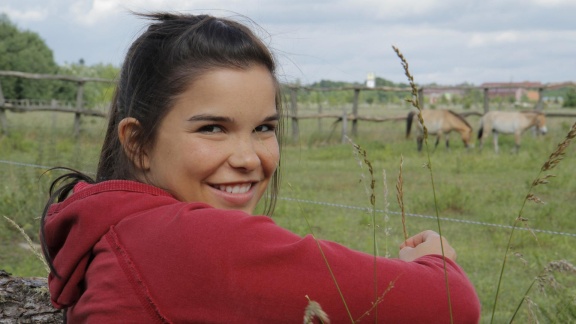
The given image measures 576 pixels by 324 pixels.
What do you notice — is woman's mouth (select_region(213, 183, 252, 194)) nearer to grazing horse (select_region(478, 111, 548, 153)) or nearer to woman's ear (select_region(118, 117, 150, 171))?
woman's ear (select_region(118, 117, 150, 171))

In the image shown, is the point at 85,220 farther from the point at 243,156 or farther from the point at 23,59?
the point at 23,59

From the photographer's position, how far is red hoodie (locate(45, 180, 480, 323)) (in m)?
1.14

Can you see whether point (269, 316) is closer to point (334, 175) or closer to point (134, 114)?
point (134, 114)

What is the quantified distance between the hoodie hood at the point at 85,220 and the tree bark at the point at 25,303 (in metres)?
0.67

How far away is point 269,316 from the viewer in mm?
1145

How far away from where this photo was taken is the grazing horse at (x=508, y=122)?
15836mm

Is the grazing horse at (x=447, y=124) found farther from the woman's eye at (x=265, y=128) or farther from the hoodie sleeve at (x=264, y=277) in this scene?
the hoodie sleeve at (x=264, y=277)

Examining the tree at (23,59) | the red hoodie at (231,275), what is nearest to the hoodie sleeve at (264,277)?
the red hoodie at (231,275)

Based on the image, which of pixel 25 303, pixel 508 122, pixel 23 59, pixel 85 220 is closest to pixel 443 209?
pixel 25 303

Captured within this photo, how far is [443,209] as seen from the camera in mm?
7852

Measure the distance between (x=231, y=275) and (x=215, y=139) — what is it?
Answer: 31 cm

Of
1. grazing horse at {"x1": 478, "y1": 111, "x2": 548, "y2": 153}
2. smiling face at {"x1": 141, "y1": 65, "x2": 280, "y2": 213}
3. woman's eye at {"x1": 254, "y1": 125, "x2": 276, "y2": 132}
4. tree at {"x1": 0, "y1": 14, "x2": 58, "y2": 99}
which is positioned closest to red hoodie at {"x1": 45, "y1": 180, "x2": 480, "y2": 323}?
smiling face at {"x1": 141, "y1": 65, "x2": 280, "y2": 213}

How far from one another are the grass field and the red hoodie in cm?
22

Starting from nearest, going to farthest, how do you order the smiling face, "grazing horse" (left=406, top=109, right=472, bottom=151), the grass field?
the smiling face
the grass field
"grazing horse" (left=406, top=109, right=472, bottom=151)
